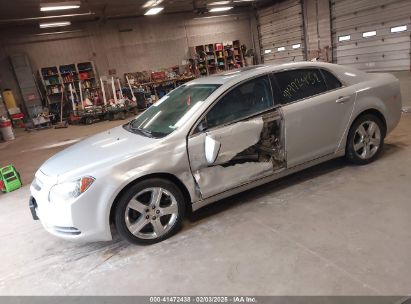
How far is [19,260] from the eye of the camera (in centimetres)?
309

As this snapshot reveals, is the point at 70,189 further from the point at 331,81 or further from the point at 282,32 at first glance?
the point at 282,32

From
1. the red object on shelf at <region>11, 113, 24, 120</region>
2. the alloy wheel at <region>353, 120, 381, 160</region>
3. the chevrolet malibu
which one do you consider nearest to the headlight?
the chevrolet malibu

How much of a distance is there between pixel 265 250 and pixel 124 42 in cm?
1476

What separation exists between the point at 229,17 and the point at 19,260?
1703 centimetres

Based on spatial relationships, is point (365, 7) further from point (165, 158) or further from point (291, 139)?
point (165, 158)

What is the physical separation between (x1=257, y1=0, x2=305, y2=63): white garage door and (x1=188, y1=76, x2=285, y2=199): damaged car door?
1319 cm

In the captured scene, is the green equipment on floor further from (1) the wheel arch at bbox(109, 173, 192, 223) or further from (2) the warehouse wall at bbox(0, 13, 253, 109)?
(2) the warehouse wall at bbox(0, 13, 253, 109)

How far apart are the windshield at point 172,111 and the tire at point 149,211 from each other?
20.8 inches

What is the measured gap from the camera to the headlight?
2.70 meters

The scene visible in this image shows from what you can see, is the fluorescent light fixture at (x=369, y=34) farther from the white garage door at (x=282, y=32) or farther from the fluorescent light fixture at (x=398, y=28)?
the white garage door at (x=282, y=32)

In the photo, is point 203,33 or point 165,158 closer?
point 165,158

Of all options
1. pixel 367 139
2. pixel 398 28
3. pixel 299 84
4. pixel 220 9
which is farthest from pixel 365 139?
pixel 220 9

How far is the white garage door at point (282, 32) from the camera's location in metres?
15.2

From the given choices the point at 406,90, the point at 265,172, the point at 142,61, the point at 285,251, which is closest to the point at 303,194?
the point at 265,172
